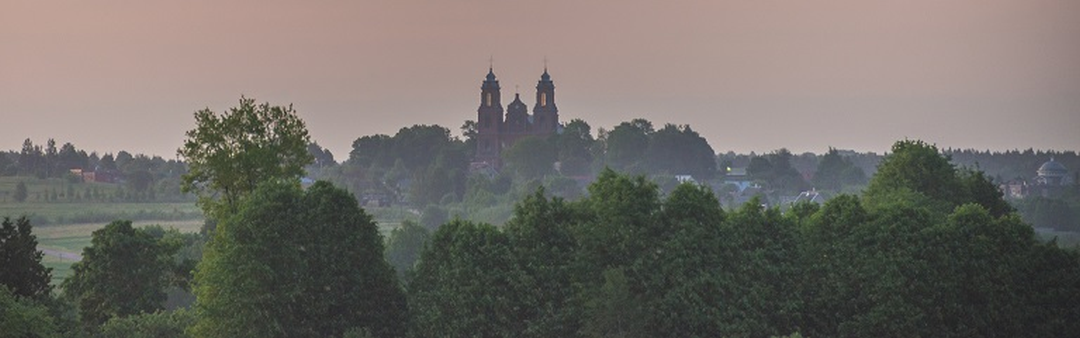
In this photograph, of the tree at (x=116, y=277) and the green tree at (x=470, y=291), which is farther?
the tree at (x=116, y=277)

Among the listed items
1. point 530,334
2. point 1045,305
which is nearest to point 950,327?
point 1045,305

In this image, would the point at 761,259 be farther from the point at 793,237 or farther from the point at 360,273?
the point at 360,273

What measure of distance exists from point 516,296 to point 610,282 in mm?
4342

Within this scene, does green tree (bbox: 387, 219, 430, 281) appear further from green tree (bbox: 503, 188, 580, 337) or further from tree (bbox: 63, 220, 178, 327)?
green tree (bbox: 503, 188, 580, 337)

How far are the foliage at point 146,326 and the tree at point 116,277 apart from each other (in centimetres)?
103

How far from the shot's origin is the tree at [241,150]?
283 ft

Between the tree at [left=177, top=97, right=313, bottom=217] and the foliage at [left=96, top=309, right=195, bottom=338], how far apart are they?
5006 millimetres

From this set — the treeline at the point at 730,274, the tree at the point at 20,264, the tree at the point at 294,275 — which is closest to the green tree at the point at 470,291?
the treeline at the point at 730,274

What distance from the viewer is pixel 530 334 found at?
81.1 metres

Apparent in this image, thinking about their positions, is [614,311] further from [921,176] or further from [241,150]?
[921,176]

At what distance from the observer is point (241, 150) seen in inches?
3418

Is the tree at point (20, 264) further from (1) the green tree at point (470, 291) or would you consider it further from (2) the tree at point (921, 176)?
(2) the tree at point (921, 176)

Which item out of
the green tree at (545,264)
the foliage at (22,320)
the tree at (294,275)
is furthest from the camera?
the green tree at (545,264)

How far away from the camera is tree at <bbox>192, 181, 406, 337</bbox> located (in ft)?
265
